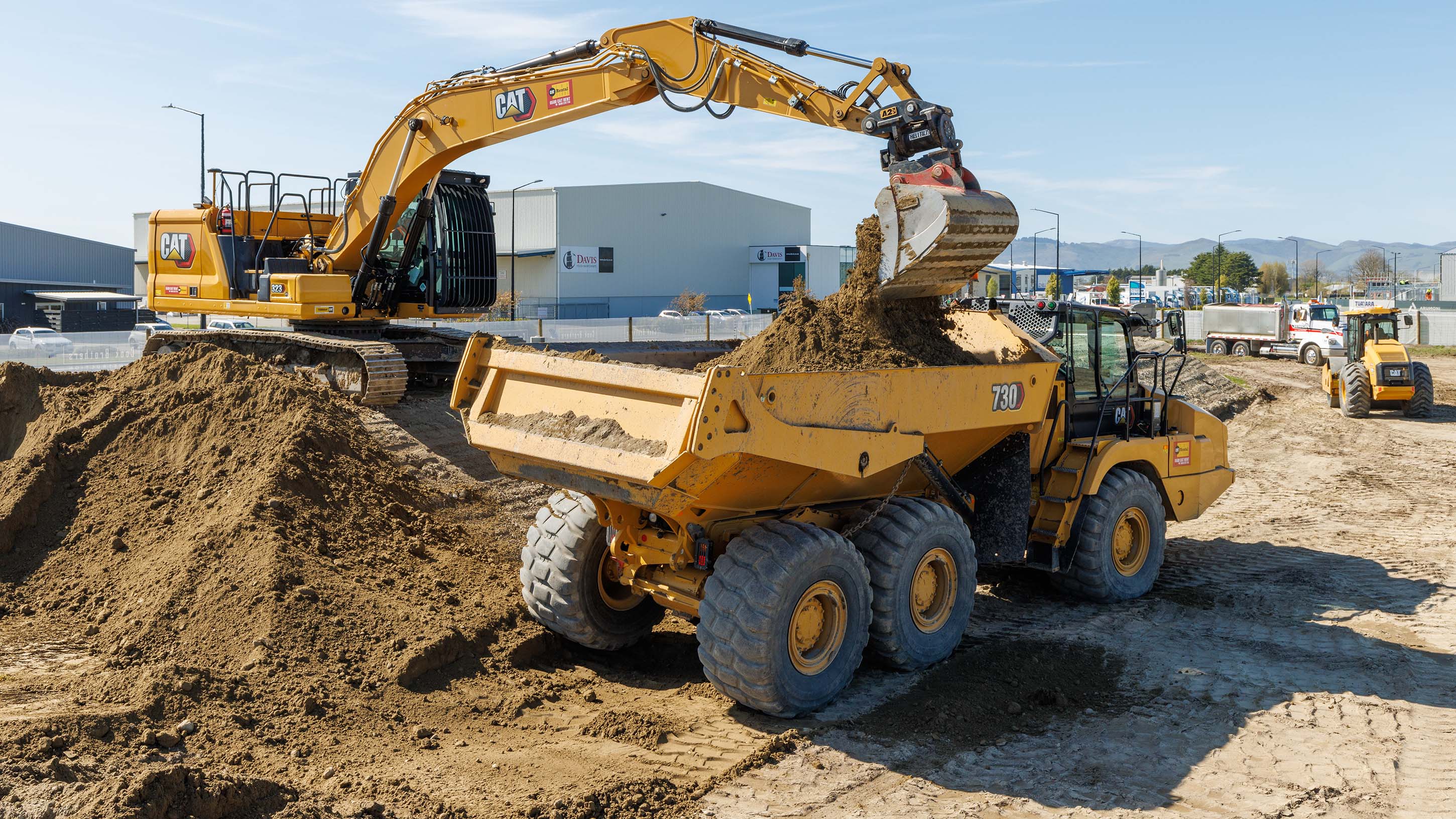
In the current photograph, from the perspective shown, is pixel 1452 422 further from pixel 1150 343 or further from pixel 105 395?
pixel 105 395

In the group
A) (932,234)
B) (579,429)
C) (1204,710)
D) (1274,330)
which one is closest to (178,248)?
(579,429)

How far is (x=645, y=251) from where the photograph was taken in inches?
2063

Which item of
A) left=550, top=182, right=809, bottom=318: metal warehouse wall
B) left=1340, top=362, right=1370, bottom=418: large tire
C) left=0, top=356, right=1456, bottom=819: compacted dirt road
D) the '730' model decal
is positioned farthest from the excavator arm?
left=550, top=182, right=809, bottom=318: metal warehouse wall

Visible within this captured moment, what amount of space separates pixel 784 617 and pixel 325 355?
329 inches

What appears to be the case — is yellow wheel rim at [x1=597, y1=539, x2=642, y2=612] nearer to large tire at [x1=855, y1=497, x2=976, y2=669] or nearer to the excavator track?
large tire at [x1=855, y1=497, x2=976, y2=669]

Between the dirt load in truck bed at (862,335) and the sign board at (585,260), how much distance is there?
1664 inches

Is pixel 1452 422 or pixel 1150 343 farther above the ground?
pixel 1150 343

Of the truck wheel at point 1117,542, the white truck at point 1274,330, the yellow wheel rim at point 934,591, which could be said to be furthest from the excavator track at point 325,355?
the white truck at point 1274,330

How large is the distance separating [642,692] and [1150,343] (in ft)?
27.2

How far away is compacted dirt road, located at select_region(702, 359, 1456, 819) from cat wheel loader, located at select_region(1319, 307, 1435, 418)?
11147mm

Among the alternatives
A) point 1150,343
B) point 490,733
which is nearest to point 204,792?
point 490,733

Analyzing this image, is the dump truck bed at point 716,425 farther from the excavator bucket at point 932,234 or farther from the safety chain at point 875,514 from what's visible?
the excavator bucket at point 932,234

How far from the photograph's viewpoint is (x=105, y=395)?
34.1 ft

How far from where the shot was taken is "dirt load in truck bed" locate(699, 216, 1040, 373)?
267 inches
